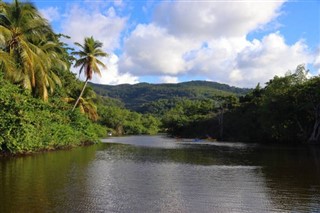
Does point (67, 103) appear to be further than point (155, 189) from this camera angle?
Yes

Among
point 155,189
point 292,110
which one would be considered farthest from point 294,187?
point 292,110

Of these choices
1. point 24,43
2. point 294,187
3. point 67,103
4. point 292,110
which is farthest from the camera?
point 292,110

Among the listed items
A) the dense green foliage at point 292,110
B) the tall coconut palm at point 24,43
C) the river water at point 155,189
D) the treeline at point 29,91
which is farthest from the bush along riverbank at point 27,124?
the dense green foliage at point 292,110

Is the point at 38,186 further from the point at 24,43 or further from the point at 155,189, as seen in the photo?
the point at 24,43

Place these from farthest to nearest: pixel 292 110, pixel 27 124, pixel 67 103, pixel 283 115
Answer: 1. pixel 283 115
2. pixel 292 110
3. pixel 67 103
4. pixel 27 124

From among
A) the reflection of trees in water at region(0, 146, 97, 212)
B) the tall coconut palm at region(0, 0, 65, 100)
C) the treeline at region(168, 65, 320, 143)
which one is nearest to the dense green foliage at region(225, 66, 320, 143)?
the treeline at region(168, 65, 320, 143)

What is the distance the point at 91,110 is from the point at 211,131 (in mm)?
36701

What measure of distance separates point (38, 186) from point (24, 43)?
1322 centimetres

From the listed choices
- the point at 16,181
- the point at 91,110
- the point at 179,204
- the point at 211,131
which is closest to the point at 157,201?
the point at 179,204

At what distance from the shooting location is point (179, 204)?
32.1 feet

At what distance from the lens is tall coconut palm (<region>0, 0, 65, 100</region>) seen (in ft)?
74.8

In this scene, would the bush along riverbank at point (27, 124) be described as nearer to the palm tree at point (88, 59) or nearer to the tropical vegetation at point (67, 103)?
the tropical vegetation at point (67, 103)

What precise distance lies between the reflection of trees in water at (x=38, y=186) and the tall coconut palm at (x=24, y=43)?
25.9 feet

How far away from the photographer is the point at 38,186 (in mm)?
11867
